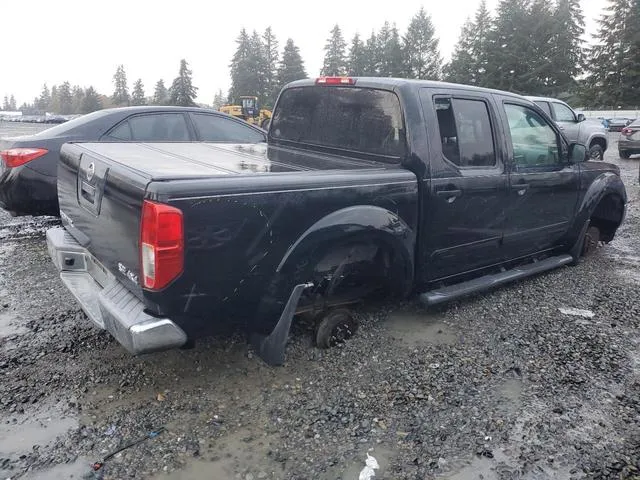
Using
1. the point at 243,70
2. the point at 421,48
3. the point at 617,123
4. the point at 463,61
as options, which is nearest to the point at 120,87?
the point at 243,70

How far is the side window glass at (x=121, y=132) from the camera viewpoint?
5930mm

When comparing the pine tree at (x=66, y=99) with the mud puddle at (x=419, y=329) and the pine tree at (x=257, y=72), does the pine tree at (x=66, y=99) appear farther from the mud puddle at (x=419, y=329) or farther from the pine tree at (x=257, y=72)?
the mud puddle at (x=419, y=329)

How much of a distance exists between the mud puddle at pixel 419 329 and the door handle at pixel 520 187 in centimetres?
131

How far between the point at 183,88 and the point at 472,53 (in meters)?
38.2

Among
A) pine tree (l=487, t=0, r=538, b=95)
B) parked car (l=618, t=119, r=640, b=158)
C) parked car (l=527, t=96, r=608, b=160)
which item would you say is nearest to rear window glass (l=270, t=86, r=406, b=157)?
parked car (l=527, t=96, r=608, b=160)

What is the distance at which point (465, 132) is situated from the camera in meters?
4.04

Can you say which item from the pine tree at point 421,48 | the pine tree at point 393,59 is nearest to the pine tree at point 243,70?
the pine tree at point 393,59

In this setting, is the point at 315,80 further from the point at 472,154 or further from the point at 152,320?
the point at 152,320

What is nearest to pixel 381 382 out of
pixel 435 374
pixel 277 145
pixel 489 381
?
pixel 435 374

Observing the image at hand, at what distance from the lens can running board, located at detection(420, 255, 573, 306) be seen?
Answer: 12.9ft

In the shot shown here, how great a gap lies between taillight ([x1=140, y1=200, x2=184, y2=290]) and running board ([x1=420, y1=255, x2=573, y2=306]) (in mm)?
2085

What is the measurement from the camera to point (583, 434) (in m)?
2.81

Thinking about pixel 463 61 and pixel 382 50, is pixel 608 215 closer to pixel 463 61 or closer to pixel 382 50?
pixel 463 61

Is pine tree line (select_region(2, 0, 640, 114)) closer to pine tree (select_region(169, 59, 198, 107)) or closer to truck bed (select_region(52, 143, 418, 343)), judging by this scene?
pine tree (select_region(169, 59, 198, 107))
